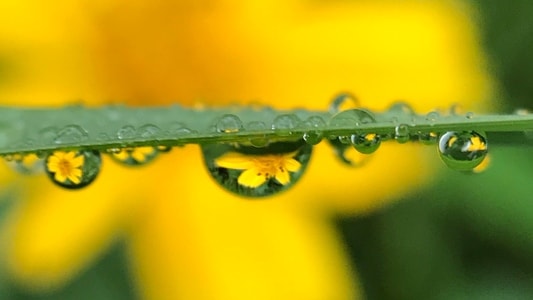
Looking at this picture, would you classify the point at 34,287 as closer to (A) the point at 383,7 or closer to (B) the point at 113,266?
(B) the point at 113,266

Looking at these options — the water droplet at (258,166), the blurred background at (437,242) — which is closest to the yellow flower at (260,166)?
the water droplet at (258,166)

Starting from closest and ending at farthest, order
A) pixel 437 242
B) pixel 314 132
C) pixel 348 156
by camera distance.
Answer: pixel 314 132
pixel 348 156
pixel 437 242

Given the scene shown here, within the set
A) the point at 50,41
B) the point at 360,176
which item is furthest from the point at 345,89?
the point at 50,41

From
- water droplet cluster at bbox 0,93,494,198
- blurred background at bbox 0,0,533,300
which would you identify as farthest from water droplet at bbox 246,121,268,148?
blurred background at bbox 0,0,533,300

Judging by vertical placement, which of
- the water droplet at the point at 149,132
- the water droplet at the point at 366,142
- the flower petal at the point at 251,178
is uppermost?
the water droplet at the point at 149,132

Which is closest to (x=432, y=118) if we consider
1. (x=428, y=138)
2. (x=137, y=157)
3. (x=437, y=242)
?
(x=428, y=138)

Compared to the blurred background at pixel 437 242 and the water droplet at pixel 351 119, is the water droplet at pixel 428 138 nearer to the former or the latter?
the water droplet at pixel 351 119

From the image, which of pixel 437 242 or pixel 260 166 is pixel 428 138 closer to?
pixel 260 166
